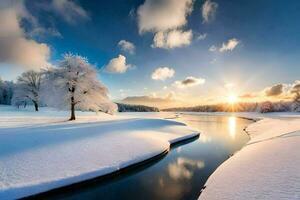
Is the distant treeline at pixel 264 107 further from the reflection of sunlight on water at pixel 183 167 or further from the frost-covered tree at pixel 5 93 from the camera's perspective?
the frost-covered tree at pixel 5 93

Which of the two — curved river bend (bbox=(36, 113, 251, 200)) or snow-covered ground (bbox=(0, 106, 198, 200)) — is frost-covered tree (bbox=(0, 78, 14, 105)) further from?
curved river bend (bbox=(36, 113, 251, 200))

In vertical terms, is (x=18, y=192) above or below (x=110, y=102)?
below

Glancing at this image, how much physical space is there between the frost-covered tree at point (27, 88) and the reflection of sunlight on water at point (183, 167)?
141 ft

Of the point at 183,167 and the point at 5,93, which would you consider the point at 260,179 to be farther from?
the point at 5,93

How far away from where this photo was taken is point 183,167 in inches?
517

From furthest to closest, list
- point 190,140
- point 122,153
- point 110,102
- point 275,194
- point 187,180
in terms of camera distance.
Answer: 1. point 110,102
2. point 190,140
3. point 122,153
4. point 187,180
5. point 275,194

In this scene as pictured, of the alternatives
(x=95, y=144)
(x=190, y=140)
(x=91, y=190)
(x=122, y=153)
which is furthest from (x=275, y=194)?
(x=190, y=140)

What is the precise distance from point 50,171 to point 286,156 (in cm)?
1245

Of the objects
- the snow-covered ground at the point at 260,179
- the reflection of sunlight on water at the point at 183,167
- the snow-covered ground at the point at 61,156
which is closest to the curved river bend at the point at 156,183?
the reflection of sunlight on water at the point at 183,167

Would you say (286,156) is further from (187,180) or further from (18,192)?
(18,192)

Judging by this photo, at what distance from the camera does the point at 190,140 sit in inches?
908

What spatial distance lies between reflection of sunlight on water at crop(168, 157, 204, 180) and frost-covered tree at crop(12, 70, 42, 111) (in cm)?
4305

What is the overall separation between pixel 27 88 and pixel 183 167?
154 feet

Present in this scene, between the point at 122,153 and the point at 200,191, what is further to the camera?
the point at 122,153
